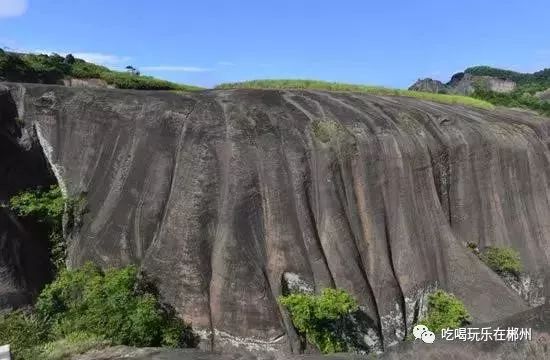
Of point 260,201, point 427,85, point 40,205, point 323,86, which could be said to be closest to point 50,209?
point 40,205

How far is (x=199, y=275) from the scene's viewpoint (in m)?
11.9

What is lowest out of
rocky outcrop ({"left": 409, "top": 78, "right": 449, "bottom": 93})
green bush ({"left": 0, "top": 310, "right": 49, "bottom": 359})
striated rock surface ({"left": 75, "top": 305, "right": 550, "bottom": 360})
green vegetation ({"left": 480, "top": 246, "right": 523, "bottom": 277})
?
green bush ({"left": 0, "top": 310, "right": 49, "bottom": 359})

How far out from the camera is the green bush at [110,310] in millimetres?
10773

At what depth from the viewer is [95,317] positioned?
35.6ft

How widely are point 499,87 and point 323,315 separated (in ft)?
190

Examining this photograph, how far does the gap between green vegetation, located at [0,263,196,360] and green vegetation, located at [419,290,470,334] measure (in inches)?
203

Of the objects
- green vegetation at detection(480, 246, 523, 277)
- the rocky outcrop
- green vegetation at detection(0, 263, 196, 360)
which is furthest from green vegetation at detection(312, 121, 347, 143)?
the rocky outcrop

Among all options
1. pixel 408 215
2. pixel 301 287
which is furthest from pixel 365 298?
pixel 408 215

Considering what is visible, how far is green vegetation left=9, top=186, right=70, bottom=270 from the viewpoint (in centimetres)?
1298

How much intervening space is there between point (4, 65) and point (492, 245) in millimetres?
15713

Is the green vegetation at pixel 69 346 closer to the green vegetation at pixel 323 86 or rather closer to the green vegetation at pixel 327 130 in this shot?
the green vegetation at pixel 327 130

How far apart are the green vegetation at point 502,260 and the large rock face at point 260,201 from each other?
2.24ft

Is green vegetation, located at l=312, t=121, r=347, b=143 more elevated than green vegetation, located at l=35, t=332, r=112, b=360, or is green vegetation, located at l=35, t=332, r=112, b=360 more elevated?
green vegetation, located at l=312, t=121, r=347, b=143

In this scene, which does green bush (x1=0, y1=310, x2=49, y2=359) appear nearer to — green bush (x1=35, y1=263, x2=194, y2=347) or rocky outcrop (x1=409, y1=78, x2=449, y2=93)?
green bush (x1=35, y1=263, x2=194, y2=347)
